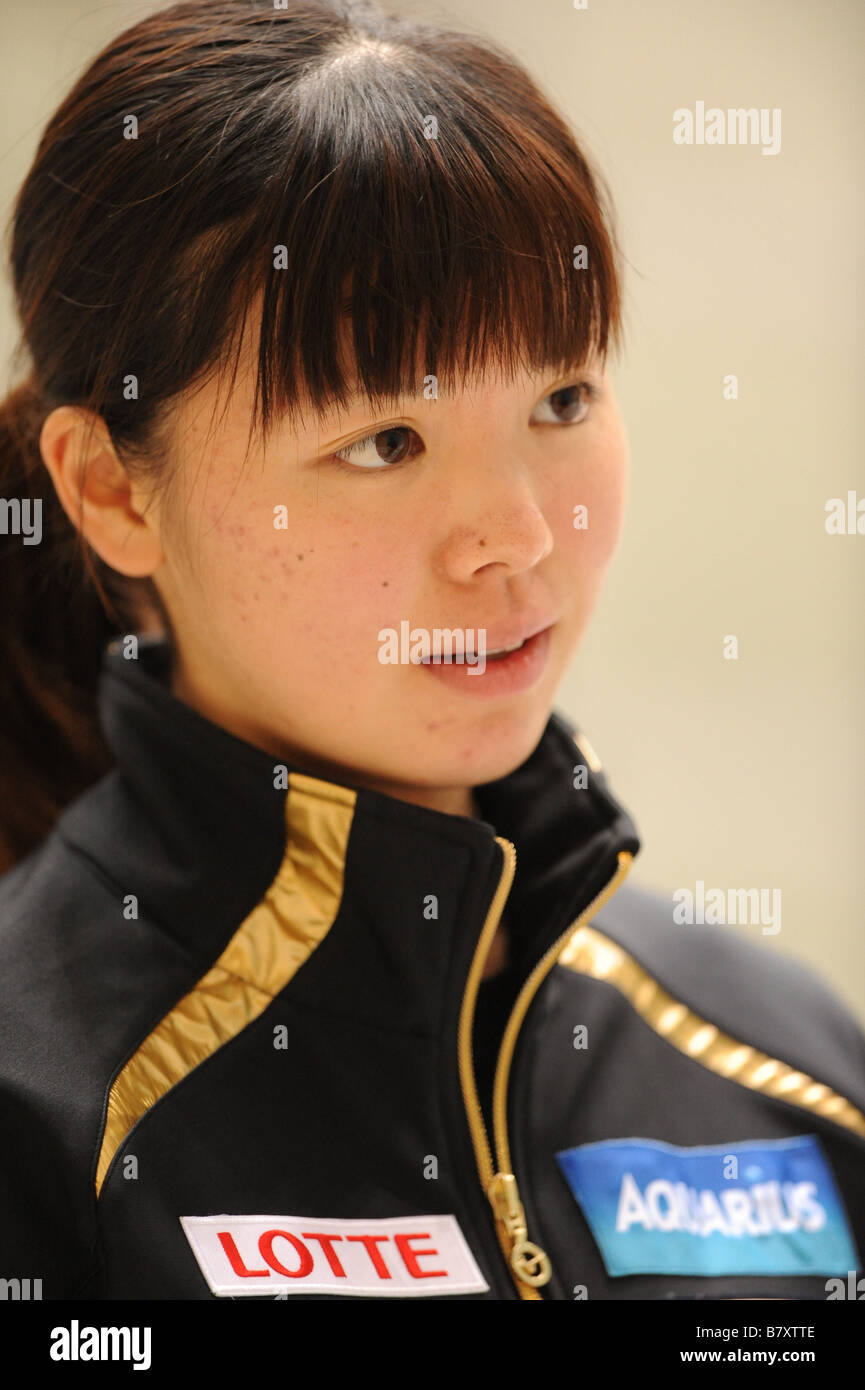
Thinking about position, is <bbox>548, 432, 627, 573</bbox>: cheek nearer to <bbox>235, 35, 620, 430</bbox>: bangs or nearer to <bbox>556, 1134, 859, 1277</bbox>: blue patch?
<bbox>235, 35, 620, 430</bbox>: bangs

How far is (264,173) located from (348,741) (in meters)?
0.34

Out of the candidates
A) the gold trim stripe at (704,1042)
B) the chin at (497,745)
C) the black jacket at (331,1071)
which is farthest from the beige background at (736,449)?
the chin at (497,745)

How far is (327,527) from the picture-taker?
0.85 meters

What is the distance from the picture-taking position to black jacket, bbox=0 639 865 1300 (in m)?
0.80

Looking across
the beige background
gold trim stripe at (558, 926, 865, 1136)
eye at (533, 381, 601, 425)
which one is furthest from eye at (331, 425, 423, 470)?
the beige background

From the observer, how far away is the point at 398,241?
796mm

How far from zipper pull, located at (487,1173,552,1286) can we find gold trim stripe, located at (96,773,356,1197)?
0.59 ft

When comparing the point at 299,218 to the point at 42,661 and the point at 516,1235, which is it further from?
the point at 516,1235

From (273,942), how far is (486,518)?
0.96ft

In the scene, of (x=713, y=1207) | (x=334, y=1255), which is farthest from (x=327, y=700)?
(x=713, y=1207)

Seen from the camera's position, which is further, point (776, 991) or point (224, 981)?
point (776, 991)
